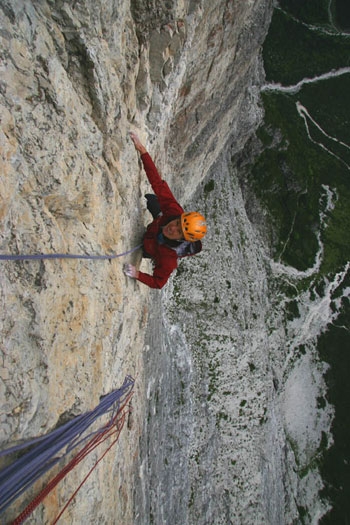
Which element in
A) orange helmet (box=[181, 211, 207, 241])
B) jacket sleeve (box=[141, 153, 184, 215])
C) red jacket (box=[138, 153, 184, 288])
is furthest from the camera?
jacket sleeve (box=[141, 153, 184, 215])

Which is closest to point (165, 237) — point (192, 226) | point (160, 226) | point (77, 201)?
point (160, 226)

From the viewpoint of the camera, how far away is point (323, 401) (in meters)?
23.8

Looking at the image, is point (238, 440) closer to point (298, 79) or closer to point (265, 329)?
point (265, 329)

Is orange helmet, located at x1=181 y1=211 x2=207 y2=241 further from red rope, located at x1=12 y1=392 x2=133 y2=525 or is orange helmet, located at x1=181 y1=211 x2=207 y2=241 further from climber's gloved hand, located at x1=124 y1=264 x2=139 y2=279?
red rope, located at x1=12 y1=392 x2=133 y2=525

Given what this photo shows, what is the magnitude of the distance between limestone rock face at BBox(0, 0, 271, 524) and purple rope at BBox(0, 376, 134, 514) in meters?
0.17

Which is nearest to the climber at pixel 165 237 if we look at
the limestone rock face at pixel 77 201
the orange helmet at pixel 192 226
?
the orange helmet at pixel 192 226

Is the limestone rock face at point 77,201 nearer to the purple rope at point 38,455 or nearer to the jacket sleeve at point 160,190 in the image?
the purple rope at point 38,455

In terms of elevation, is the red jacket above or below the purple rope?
above

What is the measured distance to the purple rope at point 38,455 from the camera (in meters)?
3.28

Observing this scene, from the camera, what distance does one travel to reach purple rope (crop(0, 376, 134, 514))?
3.28 meters

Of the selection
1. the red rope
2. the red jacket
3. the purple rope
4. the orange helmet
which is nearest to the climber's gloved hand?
the red jacket

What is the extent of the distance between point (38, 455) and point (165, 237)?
3.94 m

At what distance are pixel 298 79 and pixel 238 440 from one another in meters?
29.2

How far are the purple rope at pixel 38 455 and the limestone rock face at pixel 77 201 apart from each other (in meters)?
0.17
